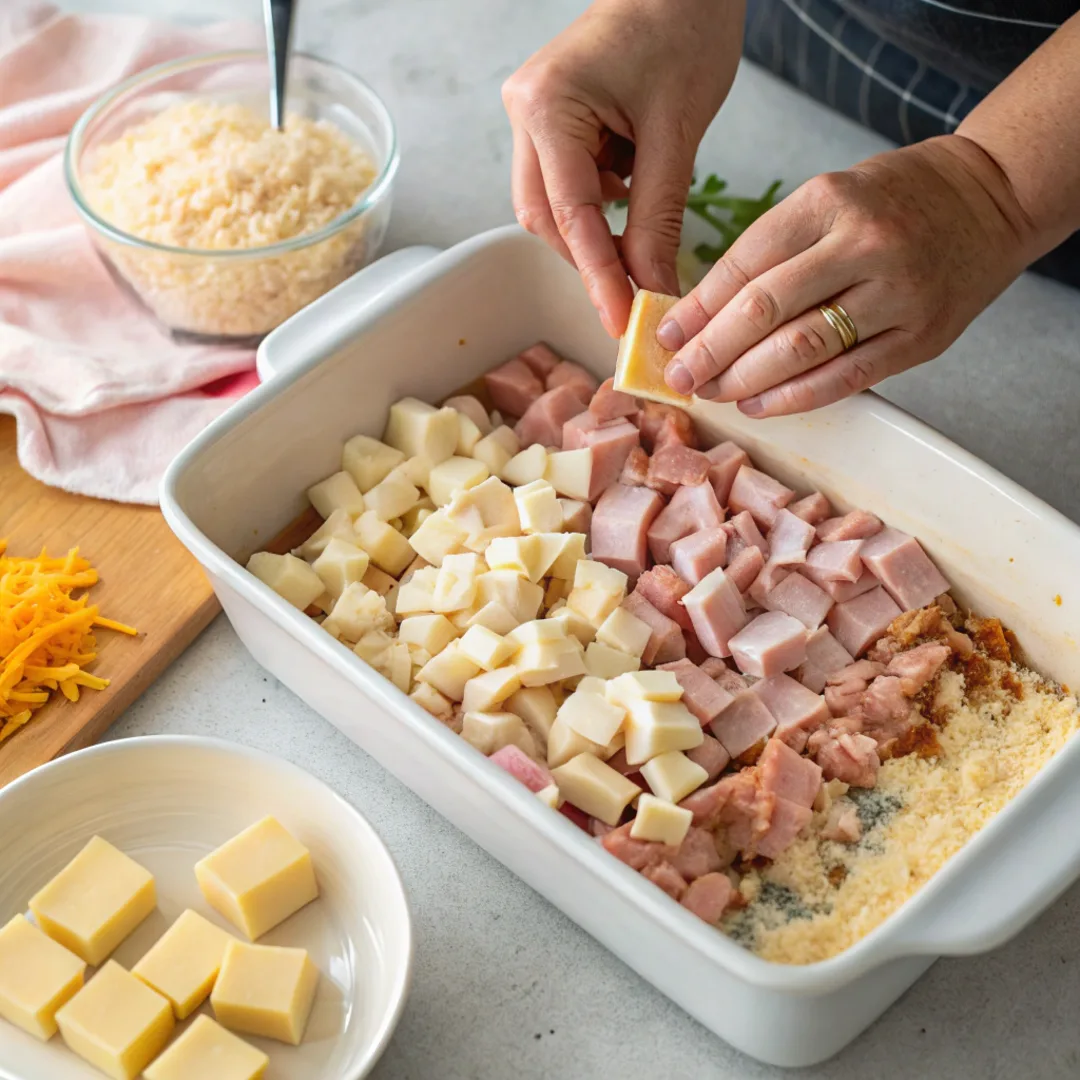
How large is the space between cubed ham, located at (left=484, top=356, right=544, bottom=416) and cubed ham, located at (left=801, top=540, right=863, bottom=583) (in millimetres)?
459

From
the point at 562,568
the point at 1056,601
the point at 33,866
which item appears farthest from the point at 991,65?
the point at 33,866

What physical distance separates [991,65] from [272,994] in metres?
1.59

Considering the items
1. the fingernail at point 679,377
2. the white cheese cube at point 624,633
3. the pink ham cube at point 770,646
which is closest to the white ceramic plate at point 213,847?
the white cheese cube at point 624,633

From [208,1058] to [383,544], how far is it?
65 centimetres

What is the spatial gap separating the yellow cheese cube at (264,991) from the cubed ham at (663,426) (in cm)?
79

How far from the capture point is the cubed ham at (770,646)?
144cm

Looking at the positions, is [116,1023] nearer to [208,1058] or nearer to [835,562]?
[208,1058]

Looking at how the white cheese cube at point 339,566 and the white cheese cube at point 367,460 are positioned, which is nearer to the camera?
the white cheese cube at point 339,566

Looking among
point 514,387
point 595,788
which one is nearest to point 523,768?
point 595,788

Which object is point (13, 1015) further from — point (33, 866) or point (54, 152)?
point (54, 152)

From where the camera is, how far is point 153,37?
221 centimetres

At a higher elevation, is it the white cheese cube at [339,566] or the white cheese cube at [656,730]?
the white cheese cube at [656,730]

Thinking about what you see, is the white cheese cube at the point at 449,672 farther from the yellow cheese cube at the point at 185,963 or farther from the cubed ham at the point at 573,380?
the cubed ham at the point at 573,380

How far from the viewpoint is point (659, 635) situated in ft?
4.88
